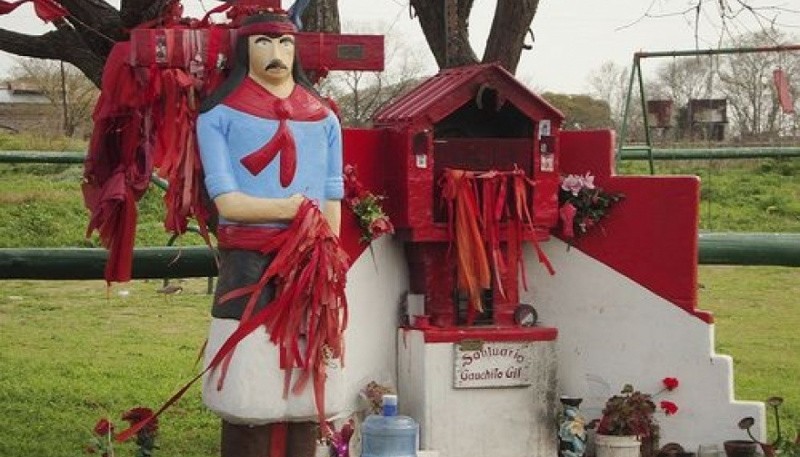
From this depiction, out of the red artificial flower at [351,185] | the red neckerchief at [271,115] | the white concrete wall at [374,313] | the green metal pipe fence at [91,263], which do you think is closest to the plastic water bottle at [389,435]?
the white concrete wall at [374,313]

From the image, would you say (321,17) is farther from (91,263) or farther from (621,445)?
(621,445)

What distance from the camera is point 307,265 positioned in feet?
16.6

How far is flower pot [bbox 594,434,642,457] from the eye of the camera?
21.4 ft

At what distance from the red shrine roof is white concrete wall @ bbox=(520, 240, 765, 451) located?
2.41 feet

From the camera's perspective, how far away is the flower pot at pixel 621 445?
6.52 metres

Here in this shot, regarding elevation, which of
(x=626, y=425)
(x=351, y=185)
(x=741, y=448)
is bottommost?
(x=741, y=448)

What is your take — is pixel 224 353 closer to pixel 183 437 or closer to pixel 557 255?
pixel 557 255

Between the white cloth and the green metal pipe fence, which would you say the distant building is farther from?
the white cloth

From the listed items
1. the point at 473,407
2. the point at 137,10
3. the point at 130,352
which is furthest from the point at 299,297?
the point at 130,352

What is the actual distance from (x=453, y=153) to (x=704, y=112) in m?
5.56

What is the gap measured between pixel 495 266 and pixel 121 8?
206 cm

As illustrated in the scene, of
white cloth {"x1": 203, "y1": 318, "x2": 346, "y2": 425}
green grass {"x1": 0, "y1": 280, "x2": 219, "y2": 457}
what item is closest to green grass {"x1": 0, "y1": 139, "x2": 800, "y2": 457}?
green grass {"x1": 0, "y1": 280, "x2": 219, "y2": 457}

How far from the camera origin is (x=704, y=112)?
1159cm

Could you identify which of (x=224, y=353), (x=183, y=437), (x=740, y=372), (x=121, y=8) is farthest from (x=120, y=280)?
(x=740, y=372)
